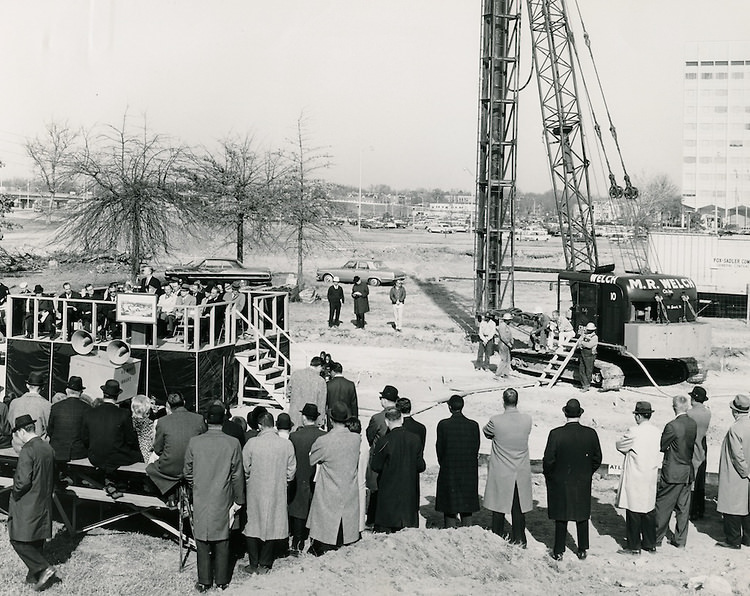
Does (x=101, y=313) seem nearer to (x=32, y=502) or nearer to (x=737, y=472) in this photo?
(x=32, y=502)

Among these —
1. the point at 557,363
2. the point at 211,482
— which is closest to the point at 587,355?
the point at 557,363

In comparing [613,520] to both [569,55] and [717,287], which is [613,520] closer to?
[569,55]

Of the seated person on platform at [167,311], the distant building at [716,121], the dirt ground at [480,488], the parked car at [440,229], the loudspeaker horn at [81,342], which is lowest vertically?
the dirt ground at [480,488]

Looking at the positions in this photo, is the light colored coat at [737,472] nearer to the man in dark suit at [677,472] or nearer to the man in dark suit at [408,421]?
the man in dark suit at [677,472]

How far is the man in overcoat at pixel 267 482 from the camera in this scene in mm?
7930

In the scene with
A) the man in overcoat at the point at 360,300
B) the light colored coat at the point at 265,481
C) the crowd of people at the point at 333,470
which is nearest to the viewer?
the crowd of people at the point at 333,470

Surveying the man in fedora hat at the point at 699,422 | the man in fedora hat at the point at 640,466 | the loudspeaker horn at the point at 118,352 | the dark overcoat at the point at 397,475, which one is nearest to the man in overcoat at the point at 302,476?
the dark overcoat at the point at 397,475

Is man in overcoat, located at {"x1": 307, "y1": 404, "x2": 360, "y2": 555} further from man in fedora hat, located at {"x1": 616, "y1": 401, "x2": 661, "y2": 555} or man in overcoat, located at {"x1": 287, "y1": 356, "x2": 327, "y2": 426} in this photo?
man in overcoat, located at {"x1": 287, "y1": 356, "x2": 327, "y2": 426}

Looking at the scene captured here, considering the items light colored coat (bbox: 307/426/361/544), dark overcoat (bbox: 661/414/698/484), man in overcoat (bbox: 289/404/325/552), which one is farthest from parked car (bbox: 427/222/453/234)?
light colored coat (bbox: 307/426/361/544)

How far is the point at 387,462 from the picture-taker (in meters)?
8.54

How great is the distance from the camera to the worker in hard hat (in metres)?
18.4

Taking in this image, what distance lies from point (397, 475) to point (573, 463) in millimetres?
1749

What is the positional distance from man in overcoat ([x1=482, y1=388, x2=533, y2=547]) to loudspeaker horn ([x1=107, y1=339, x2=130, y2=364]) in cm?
795

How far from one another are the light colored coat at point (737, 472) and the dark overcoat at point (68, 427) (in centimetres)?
679
